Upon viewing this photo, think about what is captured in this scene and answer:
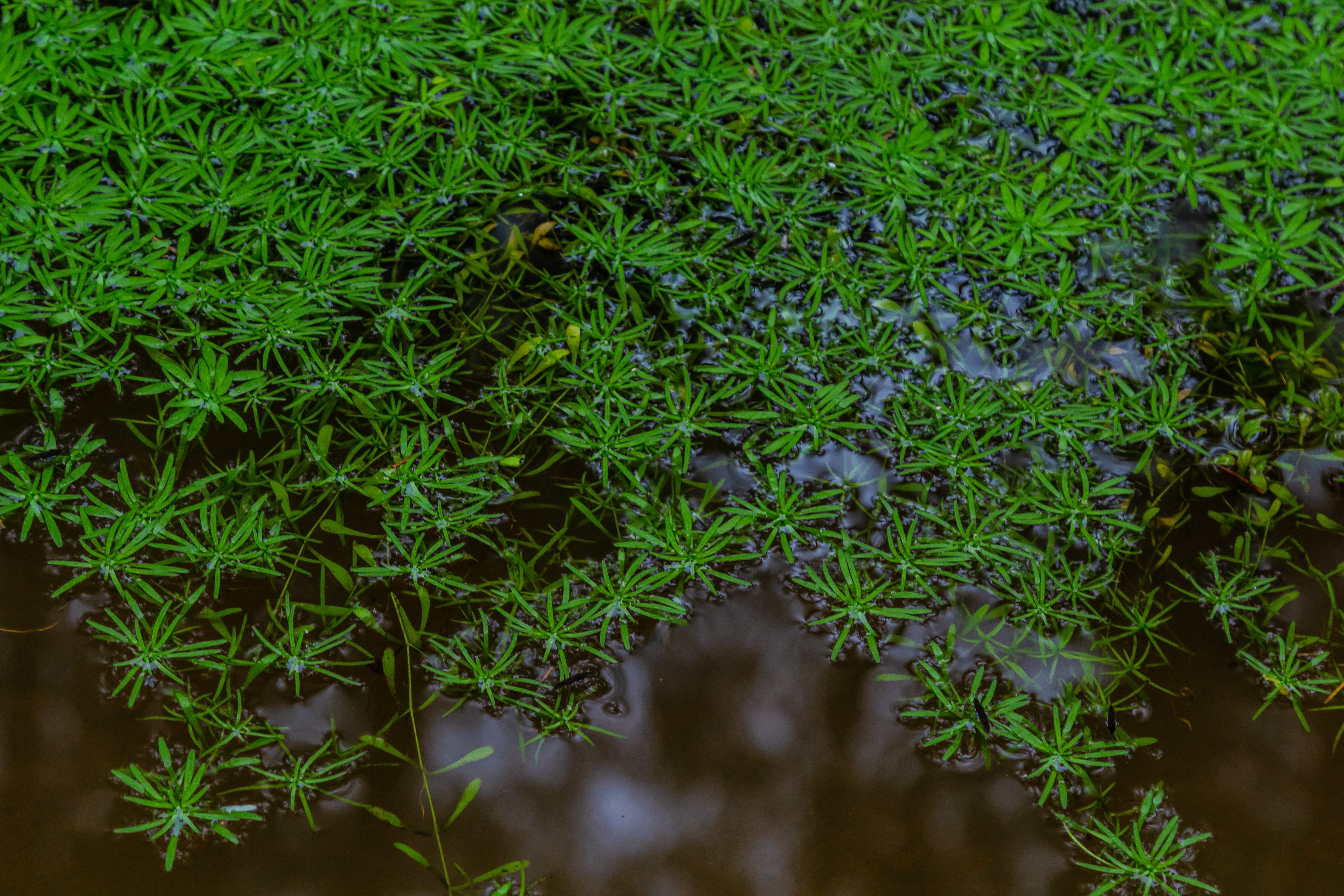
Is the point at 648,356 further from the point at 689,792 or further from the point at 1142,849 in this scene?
the point at 1142,849

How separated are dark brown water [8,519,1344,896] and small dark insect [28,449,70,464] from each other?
24 centimetres

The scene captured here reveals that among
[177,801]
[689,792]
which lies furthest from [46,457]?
[689,792]

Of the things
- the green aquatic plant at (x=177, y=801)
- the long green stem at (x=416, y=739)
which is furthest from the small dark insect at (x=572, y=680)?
the green aquatic plant at (x=177, y=801)

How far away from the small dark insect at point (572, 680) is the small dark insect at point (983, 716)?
39.8 inches

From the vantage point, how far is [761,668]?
2.26m

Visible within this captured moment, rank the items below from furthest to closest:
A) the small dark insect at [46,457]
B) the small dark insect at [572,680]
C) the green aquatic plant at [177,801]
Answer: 1. the small dark insect at [46,457]
2. the small dark insect at [572,680]
3. the green aquatic plant at [177,801]

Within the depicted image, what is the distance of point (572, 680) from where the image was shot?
86.0 inches

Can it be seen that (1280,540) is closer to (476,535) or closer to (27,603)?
(476,535)

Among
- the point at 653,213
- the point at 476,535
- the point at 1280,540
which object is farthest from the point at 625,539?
the point at 1280,540

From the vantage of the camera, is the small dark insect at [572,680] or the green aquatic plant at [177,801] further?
the small dark insect at [572,680]

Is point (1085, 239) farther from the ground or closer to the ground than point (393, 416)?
farther from the ground

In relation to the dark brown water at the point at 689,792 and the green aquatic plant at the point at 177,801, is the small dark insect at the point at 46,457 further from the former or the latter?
the green aquatic plant at the point at 177,801

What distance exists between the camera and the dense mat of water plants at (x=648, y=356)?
2201 mm

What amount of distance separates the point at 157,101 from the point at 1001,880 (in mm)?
3320
